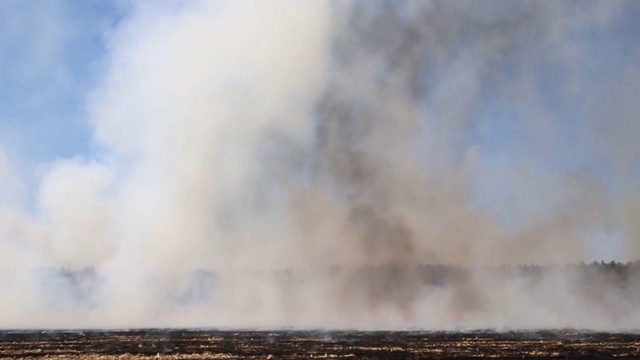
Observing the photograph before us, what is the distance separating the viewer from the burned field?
113ft

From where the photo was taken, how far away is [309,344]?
131ft

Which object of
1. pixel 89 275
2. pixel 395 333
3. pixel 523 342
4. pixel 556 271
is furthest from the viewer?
pixel 556 271

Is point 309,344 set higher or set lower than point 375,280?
lower

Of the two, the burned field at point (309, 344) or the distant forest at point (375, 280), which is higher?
the distant forest at point (375, 280)

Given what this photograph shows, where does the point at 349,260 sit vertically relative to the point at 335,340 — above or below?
above

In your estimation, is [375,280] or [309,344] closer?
[309,344]

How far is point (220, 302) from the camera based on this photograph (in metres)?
66.6

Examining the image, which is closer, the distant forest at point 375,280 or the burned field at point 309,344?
the burned field at point 309,344

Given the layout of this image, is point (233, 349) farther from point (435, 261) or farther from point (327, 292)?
point (435, 261)

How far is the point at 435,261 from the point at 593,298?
16.2 metres

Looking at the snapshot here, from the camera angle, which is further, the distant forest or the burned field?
the distant forest

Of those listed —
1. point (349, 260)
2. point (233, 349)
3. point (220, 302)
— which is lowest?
point (233, 349)

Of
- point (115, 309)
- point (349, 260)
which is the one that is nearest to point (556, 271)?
point (349, 260)

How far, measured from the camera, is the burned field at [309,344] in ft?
113
